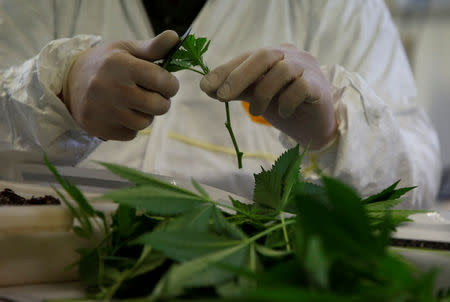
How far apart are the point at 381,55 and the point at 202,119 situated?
36 cm

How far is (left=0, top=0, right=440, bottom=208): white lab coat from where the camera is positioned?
1.98 feet

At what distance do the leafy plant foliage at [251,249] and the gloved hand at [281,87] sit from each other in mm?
185

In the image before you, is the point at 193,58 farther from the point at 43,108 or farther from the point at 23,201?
the point at 43,108

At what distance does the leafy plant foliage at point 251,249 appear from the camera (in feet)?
0.45

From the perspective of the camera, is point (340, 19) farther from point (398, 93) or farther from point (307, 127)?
point (307, 127)

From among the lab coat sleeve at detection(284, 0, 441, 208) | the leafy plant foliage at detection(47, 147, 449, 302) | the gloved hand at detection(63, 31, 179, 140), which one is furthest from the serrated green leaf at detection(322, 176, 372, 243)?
the lab coat sleeve at detection(284, 0, 441, 208)

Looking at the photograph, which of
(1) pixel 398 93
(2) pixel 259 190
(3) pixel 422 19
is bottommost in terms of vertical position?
(3) pixel 422 19

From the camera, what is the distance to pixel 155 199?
0.20 metres

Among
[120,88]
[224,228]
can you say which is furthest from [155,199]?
[120,88]

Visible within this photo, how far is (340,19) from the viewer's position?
2.84 feet

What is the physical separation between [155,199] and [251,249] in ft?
0.15

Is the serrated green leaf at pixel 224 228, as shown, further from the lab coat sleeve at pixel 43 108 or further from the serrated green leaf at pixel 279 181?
the lab coat sleeve at pixel 43 108

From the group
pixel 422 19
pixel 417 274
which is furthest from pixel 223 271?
pixel 422 19

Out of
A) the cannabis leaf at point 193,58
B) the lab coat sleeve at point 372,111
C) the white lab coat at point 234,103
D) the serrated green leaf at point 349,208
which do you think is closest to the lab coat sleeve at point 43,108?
the white lab coat at point 234,103
